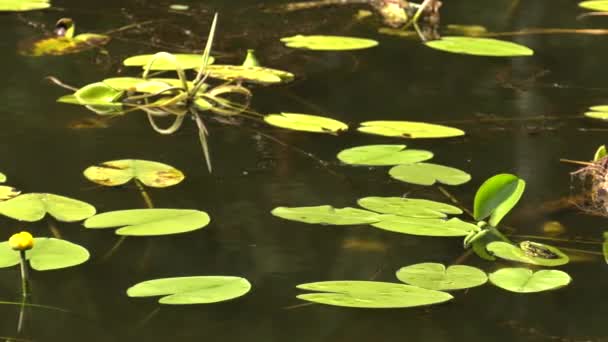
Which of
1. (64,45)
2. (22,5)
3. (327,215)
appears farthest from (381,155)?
(22,5)

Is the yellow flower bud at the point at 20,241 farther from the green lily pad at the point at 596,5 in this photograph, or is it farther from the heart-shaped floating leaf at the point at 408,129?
the green lily pad at the point at 596,5

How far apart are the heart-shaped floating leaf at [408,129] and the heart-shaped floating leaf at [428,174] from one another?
0.13 m

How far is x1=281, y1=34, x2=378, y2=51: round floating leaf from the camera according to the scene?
197 centimetres

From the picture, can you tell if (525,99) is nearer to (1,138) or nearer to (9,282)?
(1,138)

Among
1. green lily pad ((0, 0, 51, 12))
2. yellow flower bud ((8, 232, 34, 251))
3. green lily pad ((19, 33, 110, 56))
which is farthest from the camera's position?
green lily pad ((0, 0, 51, 12))

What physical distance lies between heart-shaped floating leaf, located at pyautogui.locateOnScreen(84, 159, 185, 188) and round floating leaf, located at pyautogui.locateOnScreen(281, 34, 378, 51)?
62 cm

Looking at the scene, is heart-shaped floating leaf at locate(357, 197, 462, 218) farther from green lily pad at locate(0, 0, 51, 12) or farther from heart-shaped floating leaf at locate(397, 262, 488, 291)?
green lily pad at locate(0, 0, 51, 12)

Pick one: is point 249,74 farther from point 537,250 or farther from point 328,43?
point 537,250

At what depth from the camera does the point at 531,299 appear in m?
1.10

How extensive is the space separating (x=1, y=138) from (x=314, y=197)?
1.46ft

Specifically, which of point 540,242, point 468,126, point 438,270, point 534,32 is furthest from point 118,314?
point 534,32

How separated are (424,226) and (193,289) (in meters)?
0.29

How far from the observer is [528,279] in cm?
113

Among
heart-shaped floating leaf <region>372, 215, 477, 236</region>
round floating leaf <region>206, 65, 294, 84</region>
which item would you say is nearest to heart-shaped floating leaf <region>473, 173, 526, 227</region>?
heart-shaped floating leaf <region>372, 215, 477, 236</region>
